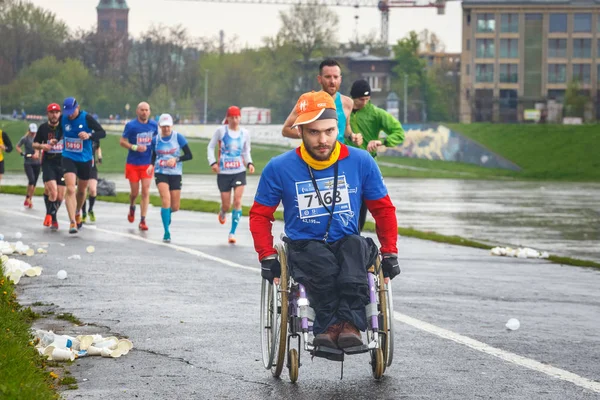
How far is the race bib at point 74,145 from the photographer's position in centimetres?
1906

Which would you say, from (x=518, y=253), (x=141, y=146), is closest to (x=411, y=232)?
(x=518, y=253)

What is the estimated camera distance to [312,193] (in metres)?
7.18

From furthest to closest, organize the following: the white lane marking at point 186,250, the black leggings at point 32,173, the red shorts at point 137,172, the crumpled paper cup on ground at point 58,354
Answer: the black leggings at point 32,173, the red shorts at point 137,172, the white lane marking at point 186,250, the crumpled paper cup on ground at point 58,354

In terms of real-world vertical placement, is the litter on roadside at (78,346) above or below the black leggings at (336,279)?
below

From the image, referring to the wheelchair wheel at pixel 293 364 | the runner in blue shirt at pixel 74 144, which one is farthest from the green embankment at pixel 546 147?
the wheelchair wheel at pixel 293 364

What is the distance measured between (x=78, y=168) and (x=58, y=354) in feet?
38.9

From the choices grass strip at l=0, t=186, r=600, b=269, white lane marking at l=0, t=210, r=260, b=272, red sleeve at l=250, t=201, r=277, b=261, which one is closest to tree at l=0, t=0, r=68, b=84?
grass strip at l=0, t=186, r=600, b=269

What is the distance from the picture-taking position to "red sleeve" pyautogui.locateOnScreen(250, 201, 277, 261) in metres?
7.12

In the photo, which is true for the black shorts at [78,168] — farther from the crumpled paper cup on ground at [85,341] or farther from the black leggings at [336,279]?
the black leggings at [336,279]

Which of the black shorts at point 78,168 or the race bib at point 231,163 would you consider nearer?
the race bib at point 231,163

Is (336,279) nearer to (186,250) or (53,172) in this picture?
(186,250)

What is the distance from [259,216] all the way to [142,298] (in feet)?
12.4

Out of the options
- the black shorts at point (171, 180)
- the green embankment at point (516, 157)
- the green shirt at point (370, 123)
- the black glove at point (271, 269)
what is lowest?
the green embankment at point (516, 157)

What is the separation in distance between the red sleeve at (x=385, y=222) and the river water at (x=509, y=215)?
415 inches
